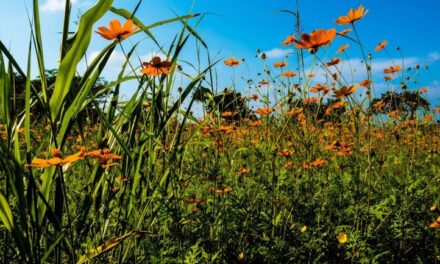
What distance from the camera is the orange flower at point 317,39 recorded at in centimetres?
144

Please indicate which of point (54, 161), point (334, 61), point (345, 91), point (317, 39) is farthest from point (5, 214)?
point (334, 61)

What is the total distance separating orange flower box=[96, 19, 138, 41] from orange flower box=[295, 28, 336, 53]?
610mm

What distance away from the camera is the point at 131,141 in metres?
1.27

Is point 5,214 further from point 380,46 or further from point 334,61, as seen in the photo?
point 380,46

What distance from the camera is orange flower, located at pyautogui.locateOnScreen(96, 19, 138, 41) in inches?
46.0

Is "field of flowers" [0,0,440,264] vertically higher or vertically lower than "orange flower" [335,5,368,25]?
lower

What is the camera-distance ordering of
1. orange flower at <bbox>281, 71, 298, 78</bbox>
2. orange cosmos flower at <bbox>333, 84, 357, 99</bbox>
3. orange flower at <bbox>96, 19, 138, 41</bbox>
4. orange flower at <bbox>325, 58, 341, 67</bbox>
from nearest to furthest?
orange flower at <bbox>96, 19, 138, 41</bbox>, orange cosmos flower at <bbox>333, 84, 357, 99</bbox>, orange flower at <bbox>325, 58, 341, 67</bbox>, orange flower at <bbox>281, 71, 298, 78</bbox>

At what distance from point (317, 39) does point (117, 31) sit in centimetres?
69

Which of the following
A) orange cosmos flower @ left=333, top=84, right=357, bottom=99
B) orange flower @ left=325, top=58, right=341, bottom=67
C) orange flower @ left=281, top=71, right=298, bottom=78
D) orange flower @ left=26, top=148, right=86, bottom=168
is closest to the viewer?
orange flower @ left=26, top=148, right=86, bottom=168

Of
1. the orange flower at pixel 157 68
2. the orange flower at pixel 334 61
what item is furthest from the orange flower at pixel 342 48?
the orange flower at pixel 157 68

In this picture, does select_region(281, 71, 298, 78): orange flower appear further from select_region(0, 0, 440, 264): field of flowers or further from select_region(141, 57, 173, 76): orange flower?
select_region(141, 57, 173, 76): orange flower

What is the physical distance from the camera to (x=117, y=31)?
1.18m

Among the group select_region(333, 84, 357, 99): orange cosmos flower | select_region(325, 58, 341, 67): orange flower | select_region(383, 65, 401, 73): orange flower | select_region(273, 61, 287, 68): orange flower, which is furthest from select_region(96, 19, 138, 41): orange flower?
select_region(383, 65, 401, 73): orange flower

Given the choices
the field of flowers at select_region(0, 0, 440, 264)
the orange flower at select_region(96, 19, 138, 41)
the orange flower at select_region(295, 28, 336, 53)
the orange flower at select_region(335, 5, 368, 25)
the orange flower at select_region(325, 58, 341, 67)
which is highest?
the orange flower at select_region(335, 5, 368, 25)
